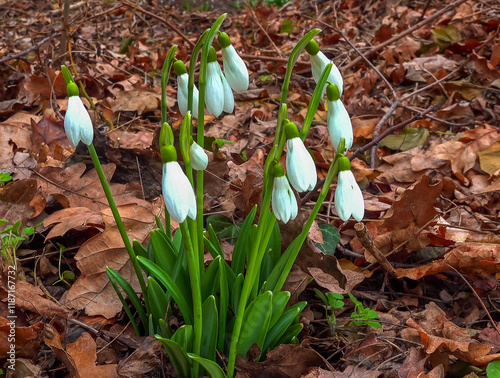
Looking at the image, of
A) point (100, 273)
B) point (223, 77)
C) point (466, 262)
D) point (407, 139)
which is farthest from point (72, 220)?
point (407, 139)

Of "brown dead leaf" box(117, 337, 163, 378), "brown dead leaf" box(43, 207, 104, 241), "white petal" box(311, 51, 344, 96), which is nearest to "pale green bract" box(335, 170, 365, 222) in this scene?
"white petal" box(311, 51, 344, 96)

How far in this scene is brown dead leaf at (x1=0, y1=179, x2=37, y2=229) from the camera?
80.9 inches

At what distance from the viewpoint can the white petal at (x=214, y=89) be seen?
1300 mm

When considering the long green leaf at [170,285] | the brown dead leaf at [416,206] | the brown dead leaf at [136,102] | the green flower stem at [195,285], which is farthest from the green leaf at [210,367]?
the brown dead leaf at [136,102]

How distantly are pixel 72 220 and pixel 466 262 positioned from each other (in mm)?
1498

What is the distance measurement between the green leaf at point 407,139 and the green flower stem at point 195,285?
2.02 m

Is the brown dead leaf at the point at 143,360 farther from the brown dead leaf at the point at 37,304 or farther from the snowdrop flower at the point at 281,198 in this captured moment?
the snowdrop flower at the point at 281,198

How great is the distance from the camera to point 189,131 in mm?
1188

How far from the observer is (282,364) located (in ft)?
4.86

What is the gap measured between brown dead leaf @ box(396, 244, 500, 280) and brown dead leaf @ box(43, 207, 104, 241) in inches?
47.6

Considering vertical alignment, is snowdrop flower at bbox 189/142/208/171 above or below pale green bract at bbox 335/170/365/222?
above

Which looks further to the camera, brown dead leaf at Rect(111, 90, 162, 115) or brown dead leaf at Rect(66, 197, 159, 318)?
brown dead leaf at Rect(111, 90, 162, 115)

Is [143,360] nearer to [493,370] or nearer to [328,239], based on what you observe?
[328,239]

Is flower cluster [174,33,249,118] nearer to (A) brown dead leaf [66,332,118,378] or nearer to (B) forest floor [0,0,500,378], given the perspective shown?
(B) forest floor [0,0,500,378]
